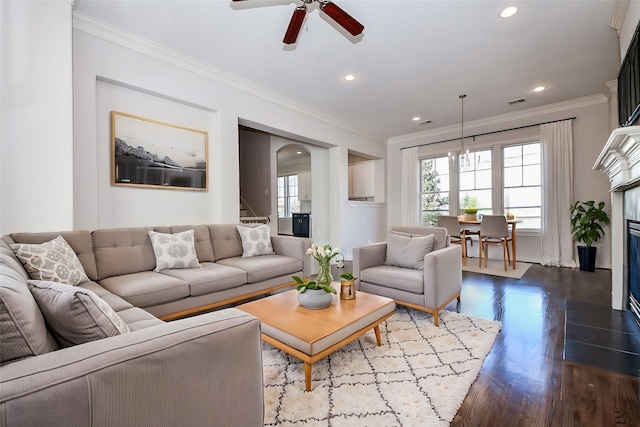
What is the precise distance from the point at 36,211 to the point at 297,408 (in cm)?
247

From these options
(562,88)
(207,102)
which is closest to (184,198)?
(207,102)

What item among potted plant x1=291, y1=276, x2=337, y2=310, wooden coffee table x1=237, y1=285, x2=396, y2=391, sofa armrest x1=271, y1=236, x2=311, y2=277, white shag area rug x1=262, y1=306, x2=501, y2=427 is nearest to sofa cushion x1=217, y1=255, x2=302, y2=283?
sofa armrest x1=271, y1=236, x2=311, y2=277

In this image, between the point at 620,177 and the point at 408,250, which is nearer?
the point at 620,177

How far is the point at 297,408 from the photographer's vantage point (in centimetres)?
150

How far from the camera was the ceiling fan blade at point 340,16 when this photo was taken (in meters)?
2.04

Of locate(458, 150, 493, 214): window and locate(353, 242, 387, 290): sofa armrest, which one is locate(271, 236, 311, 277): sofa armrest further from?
Result: locate(458, 150, 493, 214): window

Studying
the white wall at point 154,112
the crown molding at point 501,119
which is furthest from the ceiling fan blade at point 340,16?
the crown molding at point 501,119

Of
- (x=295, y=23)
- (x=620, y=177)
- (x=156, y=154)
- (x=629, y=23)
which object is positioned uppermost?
(x=629, y=23)

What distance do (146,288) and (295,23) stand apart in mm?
2303

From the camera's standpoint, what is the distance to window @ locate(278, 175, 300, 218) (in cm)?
962

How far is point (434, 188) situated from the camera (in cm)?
654

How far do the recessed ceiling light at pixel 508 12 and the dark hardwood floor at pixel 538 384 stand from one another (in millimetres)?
2756

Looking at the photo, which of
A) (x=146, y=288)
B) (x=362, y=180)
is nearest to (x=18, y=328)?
(x=146, y=288)

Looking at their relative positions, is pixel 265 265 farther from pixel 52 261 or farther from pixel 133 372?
pixel 133 372
